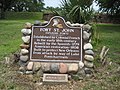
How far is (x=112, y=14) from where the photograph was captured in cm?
2814

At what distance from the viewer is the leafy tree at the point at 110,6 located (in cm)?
2539

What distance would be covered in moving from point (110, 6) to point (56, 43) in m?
20.3

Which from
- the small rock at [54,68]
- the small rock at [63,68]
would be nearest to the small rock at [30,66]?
the small rock at [54,68]

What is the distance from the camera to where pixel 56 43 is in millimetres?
6566

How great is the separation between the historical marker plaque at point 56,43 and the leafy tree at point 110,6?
62.0 feet

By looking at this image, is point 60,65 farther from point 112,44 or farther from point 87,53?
point 112,44

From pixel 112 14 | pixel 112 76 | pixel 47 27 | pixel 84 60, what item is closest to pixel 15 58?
pixel 47 27

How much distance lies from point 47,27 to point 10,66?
4.22 feet

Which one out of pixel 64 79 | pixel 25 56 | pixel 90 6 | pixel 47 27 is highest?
pixel 90 6

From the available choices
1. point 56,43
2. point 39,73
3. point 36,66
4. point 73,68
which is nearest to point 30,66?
point 36,66

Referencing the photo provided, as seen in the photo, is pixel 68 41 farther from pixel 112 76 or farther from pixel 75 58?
pixel 112 76

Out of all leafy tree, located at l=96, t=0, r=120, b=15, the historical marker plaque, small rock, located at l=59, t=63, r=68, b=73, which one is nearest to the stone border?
small rock, located at l=59, t=63, r=68, b=73

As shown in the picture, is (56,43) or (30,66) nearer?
(30,66)

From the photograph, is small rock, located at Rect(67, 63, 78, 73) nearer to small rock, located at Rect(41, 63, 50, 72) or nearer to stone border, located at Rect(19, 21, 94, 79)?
stone border, located at Rect(19, 21, 94, 79)
